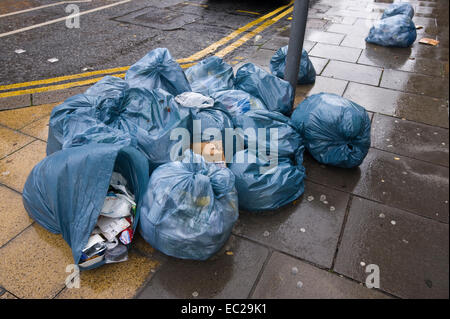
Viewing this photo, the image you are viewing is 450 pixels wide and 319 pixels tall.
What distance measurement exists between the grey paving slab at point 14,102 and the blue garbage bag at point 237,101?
8.26 ft

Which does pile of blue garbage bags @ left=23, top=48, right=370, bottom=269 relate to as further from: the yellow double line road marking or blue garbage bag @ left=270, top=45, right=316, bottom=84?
the yellow double line road marking

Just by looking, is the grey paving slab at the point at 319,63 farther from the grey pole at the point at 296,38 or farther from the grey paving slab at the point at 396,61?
the grey pole at the point at 296,38

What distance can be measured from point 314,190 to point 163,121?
4.81 feet

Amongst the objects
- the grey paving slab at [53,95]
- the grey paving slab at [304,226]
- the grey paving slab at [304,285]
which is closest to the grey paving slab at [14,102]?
the grey paving slab at [53,95]

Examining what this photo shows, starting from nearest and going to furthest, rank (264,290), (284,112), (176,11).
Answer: (264,290) → (284,112) → (176,11)

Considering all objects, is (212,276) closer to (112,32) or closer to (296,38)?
(296,38)

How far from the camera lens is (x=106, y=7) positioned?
8445 mm

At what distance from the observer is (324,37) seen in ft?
22.4

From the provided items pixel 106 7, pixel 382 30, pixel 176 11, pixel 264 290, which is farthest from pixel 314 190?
pixel 106 7

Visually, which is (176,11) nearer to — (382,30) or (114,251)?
(382,30)

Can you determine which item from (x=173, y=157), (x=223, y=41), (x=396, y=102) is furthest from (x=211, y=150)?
(x=223, y=41)

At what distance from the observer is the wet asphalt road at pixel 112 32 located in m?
5.53

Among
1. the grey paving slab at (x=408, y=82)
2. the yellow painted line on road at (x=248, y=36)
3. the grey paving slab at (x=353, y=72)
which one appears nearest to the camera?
the grey paving slab at (x=408, y=82)

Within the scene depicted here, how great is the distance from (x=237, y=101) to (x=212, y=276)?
6.13 feet
